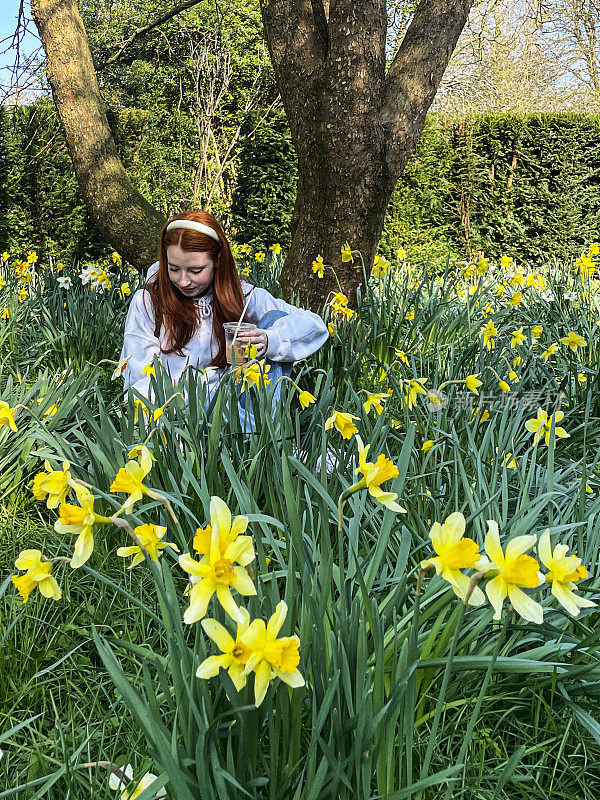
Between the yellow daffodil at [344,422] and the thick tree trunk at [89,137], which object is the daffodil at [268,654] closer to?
the yellow daffodil at [344,422]

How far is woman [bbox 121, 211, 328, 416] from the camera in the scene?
2.69 metres

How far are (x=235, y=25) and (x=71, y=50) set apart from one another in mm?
5088

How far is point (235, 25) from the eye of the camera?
9062 mm

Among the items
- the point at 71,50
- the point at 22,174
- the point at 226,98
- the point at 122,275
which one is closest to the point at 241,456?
the point at 122,275

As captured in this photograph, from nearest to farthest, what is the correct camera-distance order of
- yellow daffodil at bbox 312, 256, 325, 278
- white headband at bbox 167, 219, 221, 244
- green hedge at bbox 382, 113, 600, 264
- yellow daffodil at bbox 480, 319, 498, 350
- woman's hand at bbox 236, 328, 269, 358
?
woman's hand at bbox 236, 328, 269, 358 → white headband at bbox 167, 219, 221, 244 → yellow daffodil at bbox 480, 319, 498, 350 → yellow daffodil at bbox 312, 256, 325, 278 → green hedge at bbox 382, 113, 600, 264

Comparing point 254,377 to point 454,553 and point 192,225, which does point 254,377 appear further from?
point 454,553

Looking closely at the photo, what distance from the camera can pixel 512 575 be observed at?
0.86 m

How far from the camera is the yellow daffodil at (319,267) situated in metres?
3.59

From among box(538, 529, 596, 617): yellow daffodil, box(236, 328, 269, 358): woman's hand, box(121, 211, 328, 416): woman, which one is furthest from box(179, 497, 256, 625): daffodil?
box(121, 211, 328, 416): woman

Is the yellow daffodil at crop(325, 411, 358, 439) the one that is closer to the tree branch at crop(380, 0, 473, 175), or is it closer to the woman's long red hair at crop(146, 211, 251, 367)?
the woman's long red hair at crop(146, 211, 251, 367)

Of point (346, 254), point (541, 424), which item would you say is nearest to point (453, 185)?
point (346, 254)

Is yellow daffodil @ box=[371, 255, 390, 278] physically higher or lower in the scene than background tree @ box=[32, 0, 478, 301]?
lower

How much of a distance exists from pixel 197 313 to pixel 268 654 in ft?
7.00

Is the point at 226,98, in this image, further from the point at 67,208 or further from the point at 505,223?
the point at 505,223
